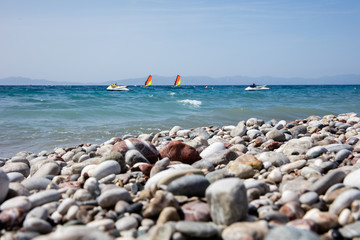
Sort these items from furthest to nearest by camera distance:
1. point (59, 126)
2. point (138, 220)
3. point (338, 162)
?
point (59, 126) < point (338, 162) < point (138, 220)

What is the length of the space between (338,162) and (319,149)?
31 cm

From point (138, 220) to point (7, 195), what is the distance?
1.16 metres

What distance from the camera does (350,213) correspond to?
6.67 ft

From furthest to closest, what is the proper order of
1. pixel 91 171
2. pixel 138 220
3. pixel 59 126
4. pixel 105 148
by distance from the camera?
pixel 59 126 < pixel 105 148 < pixel 91 171 < pixel 138 220

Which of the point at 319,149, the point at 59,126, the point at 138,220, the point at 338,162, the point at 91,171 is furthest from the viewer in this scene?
the point at 59,126

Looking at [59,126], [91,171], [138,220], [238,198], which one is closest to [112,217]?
[138,220]

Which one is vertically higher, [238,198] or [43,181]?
Answer: [238,198]

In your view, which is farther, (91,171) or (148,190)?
(91,171)

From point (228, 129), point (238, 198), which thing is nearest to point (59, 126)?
point (228, 129)

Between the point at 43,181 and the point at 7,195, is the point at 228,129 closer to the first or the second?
the point at 43,181

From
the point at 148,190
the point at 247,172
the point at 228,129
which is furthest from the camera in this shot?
the point at 228,129

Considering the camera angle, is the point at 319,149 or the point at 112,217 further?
the point at 319,149

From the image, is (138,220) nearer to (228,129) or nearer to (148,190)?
(148,190)

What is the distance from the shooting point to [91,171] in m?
3.22
